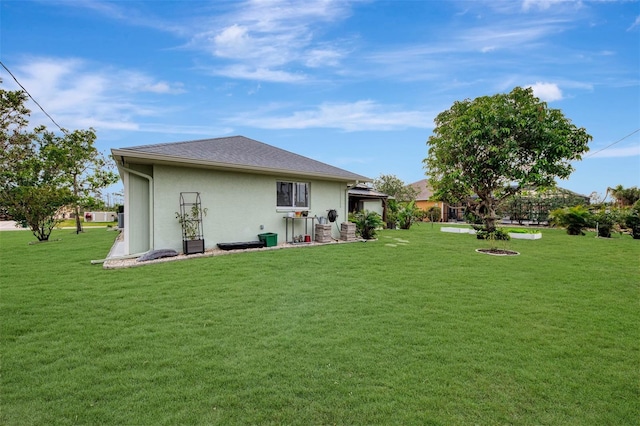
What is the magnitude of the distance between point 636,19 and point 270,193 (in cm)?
1397

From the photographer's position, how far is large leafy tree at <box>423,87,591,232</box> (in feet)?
46.2

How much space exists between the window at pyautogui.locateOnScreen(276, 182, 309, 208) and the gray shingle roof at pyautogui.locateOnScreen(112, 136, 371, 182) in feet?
2.37

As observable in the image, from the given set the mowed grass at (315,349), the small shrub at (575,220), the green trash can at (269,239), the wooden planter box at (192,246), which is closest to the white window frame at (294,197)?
the green trash can at (269,239)

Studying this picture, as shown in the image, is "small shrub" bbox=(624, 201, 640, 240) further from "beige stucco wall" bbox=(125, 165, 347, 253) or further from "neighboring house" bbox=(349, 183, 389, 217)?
"beige stucco wall" bbox=(125, 165, 347, 253)

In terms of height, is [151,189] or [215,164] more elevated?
[215,164]

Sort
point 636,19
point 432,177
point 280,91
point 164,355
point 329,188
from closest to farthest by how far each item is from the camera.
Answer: point 164,355
point 636,19
point 329,188
point 280,91
point 432,177

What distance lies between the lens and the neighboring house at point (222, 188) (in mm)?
8664

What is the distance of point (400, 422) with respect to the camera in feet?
6.95

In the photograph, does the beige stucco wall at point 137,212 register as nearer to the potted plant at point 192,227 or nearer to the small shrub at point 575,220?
the potted plant at point 192,227

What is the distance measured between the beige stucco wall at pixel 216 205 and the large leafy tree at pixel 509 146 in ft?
26.5

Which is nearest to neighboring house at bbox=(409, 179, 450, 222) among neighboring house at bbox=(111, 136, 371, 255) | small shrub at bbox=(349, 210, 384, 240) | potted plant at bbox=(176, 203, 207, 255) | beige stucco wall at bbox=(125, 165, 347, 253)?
small shrub at bbox=(349, 210, 384, 240)

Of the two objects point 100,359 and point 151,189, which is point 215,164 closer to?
point 151,189

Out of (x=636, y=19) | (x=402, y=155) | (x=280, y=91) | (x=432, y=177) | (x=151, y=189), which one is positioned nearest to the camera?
(x=151, y=189)

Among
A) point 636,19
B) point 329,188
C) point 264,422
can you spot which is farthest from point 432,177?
point 264,422
